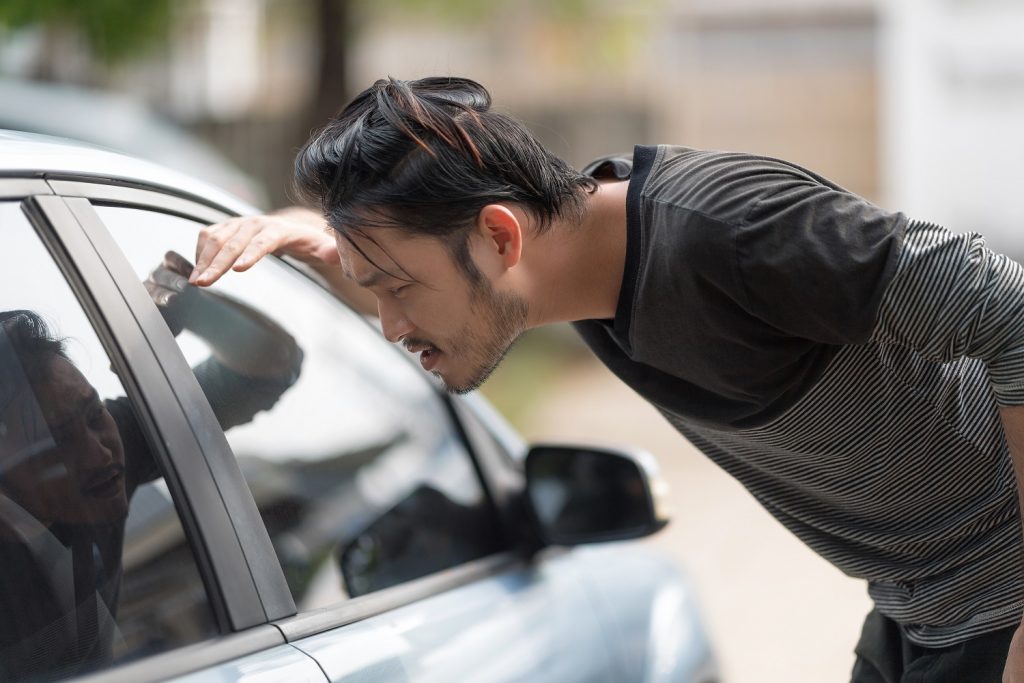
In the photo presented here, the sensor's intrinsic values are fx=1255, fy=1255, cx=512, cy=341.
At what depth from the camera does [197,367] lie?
5.85ft

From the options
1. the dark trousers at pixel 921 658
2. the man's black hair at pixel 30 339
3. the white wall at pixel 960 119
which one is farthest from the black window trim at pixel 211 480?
the white wall at pixel 960 119

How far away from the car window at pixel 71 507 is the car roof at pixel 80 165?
66 mm

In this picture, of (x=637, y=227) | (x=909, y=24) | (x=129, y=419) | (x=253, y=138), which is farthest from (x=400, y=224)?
(x=909, y=24)

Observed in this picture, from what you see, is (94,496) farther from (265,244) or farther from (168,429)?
(265,244)

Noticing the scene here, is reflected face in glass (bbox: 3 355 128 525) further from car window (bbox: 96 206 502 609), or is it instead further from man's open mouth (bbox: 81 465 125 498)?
car window (bbox: 96 206 502 609)

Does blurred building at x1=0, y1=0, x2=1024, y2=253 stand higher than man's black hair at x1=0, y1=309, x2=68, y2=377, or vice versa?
man's black hair at x1=0, y1=309, x2=68, y2=377

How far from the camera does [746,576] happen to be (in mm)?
6254

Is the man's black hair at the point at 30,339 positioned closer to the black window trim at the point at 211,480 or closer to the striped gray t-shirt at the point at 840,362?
the black window trim at the point at 211,480

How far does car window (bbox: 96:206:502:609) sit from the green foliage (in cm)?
463

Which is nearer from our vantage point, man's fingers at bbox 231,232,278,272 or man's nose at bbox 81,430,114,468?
man's nose at bbox 81,430,114,468

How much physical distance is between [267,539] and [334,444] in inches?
20.0

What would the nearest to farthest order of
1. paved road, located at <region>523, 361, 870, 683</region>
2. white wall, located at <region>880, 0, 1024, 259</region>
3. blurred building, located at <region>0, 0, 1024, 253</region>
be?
paved road, located at <region>523, 361, 870, 683</region> < blurred building, located at <region>0, 0, 1024, 253</region> < white wall, located at <region>880, 0, 1024, 259</region>

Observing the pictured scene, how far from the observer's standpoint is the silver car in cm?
153

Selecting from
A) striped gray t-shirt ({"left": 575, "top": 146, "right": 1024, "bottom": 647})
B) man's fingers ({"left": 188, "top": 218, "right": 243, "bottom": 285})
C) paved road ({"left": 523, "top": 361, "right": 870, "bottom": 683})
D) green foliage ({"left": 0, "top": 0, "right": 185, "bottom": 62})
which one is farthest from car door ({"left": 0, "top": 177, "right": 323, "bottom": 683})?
green foliage ({"left": 0, "top": 0, "right": 185, "bottom": 62})
